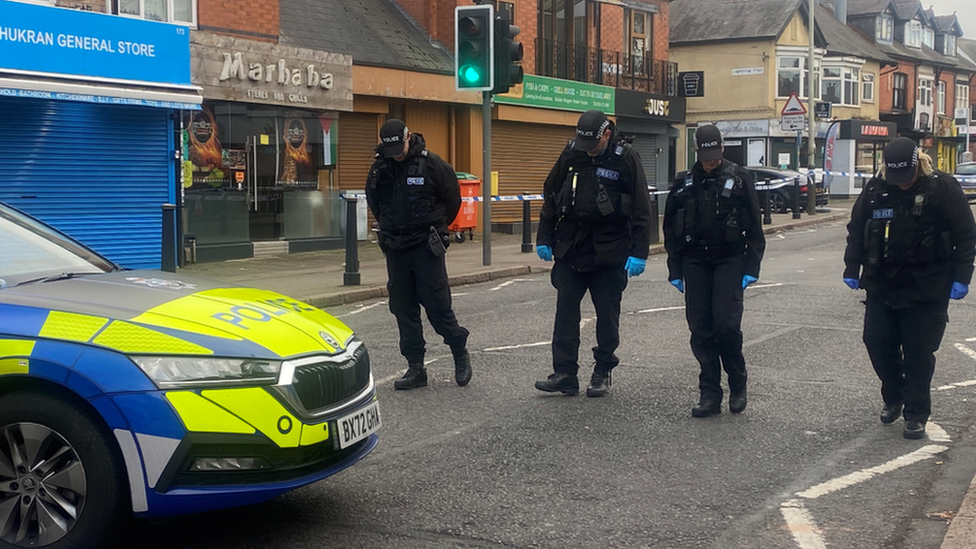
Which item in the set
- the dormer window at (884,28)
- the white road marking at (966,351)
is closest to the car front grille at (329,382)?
the white road marking at (966,351)

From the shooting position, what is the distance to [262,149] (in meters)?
18.5

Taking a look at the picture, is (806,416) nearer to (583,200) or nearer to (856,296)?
(583,200)

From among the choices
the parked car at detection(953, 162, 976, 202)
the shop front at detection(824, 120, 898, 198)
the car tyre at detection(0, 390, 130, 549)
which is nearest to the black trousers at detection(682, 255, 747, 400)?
the car tyre at detection(0, 390, 130, 549)

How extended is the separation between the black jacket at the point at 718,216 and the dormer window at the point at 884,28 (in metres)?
54.9

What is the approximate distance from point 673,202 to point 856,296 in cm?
705

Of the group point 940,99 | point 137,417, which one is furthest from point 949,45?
point 137,417

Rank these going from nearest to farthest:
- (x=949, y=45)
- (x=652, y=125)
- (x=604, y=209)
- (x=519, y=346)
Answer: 1. (x=604, y=209)
2. (x=519, y=346)
3. (x=652, y=125)
4. (x=949, y=45)

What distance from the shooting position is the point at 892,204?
6328 mm

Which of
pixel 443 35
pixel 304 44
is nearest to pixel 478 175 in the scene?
pixel 443 35

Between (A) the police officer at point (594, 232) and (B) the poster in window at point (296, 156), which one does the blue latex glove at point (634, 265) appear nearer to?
(A) the police officer at point (594, 232)

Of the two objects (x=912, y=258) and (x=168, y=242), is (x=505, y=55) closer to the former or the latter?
(x=168, y=242)

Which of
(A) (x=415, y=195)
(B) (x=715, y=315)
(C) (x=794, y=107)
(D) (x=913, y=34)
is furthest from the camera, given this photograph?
(D) (x=913, y=34)

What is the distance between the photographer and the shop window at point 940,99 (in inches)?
2453

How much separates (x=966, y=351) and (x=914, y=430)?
3358 mm
